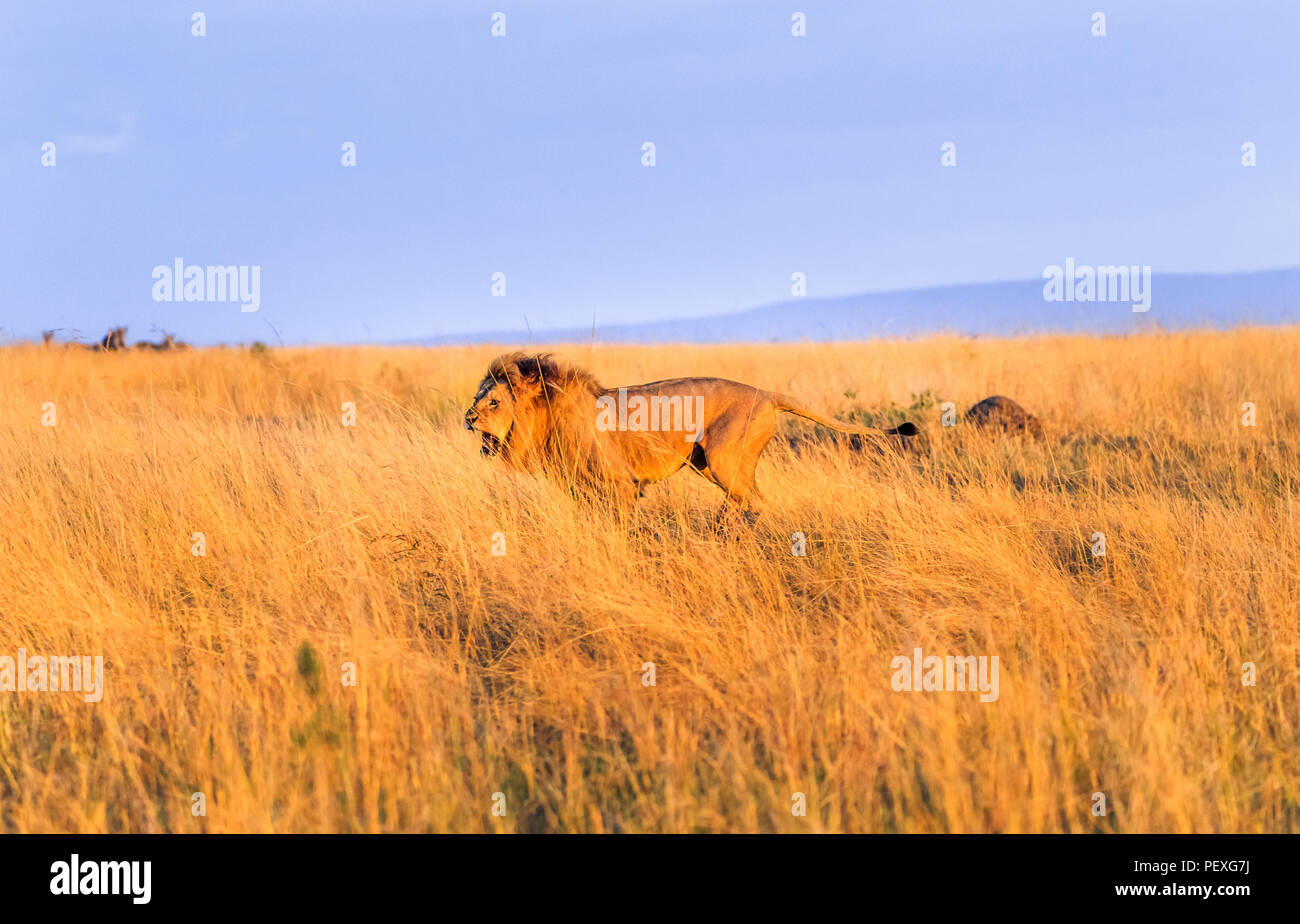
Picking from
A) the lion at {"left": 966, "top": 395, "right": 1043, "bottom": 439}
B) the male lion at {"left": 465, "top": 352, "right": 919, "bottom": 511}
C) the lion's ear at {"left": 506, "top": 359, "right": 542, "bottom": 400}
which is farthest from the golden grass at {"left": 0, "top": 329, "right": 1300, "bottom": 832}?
the lion at {"left": 966, "top": 395, "right": 1043, "bottom": 439}

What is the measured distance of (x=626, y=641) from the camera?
4270mm

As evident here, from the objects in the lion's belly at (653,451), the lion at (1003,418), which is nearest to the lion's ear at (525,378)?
the lion's belly at (653,451)

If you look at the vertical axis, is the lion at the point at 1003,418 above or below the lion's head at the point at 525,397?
above

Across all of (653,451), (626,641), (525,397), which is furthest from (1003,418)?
(626,641)

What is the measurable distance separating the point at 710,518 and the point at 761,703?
9.42 feet

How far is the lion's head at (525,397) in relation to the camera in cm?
604

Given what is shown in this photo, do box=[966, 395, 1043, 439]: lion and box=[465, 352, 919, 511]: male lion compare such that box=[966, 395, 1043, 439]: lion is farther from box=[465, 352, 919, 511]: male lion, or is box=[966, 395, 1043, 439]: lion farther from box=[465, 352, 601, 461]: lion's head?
box=[465, 352, 601, 461]: lion's head

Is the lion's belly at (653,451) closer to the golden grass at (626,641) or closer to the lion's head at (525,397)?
the golden grass at (626,641)

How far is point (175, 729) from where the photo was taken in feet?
12.0

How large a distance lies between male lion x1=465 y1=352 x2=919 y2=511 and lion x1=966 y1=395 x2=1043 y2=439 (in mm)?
4537

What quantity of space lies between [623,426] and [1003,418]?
560 cm
